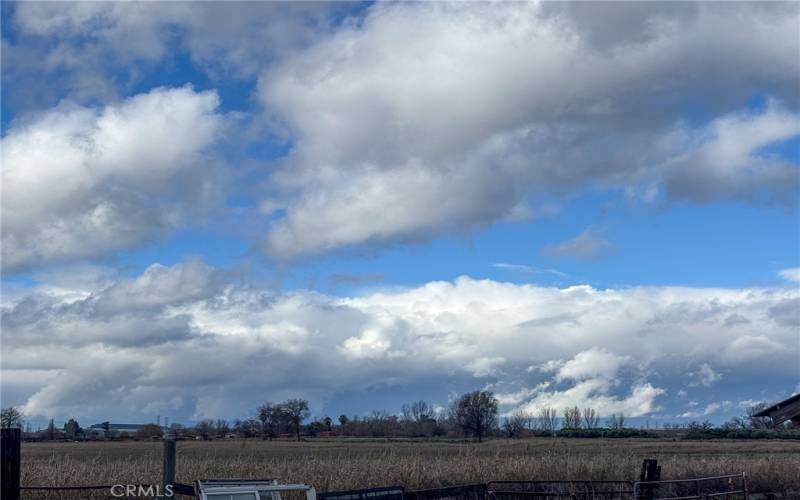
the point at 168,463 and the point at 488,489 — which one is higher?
the point at 168,463

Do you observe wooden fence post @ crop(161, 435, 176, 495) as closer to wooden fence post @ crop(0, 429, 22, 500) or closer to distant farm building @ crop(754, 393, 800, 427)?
wooden fence post @ crop(0, 429, 22, 500)

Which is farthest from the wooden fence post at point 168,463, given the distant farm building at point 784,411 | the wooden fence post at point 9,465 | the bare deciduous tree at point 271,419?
the bare deciduous tree at point 271,419

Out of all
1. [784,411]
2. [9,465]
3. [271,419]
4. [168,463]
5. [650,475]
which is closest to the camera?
[9,465]

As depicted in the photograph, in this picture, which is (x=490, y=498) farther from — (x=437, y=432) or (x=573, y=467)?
(x=437, y=432)

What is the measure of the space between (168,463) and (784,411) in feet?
35.9

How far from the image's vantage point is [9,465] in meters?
10.9

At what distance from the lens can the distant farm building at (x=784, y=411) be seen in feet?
52.5

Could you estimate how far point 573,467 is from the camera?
90.6 ft

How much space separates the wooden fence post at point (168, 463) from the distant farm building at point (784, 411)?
33.5ft

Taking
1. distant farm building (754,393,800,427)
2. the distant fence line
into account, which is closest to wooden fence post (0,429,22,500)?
the distant fence line

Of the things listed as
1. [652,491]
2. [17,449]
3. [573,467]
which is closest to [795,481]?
[573,467]

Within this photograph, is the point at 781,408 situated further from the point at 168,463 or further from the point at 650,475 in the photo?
the point at 168,463

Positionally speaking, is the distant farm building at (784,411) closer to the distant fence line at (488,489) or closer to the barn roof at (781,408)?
the barn roof at (781,408)

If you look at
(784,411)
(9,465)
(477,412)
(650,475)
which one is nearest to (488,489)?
(650,475)
